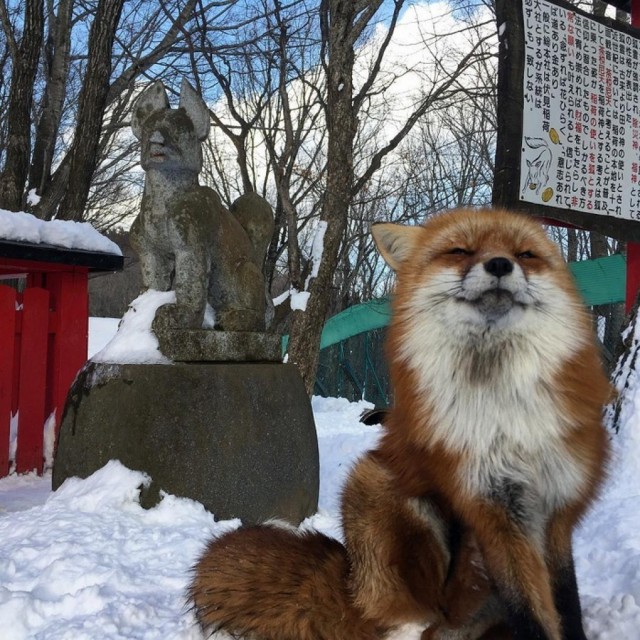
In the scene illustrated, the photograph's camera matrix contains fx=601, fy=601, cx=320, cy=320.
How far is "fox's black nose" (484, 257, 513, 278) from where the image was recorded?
145cm

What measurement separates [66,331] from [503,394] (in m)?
4.92

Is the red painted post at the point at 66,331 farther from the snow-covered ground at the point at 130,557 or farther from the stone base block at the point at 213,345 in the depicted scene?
the stone base block at the point at 213,345

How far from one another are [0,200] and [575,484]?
772 centimetres

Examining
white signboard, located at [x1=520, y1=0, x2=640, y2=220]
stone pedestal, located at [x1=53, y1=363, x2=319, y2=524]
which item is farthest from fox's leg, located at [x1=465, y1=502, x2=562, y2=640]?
white signboard, located at [x1=520, y1=0, x2=640, y2=220]

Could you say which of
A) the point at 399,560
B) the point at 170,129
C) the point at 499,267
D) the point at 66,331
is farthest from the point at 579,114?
the point at 66,331

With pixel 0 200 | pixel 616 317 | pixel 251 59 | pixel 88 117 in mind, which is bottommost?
pixel 616 317

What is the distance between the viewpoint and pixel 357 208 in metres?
16.5

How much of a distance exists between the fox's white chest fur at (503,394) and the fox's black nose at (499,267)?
102mm

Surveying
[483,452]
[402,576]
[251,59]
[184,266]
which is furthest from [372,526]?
[251,59]

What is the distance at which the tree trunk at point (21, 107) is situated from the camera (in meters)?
7.38

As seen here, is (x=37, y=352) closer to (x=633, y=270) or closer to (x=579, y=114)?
(x=579, y=114)

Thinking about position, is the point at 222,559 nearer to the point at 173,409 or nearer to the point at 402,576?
the point at 402,576

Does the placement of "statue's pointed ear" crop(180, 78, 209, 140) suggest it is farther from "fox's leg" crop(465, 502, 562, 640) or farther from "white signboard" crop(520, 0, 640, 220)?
"fox's leg" crop(465, 502, 562, 640)

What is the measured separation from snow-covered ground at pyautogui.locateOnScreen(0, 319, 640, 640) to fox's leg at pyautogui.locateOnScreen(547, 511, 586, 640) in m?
0.30
